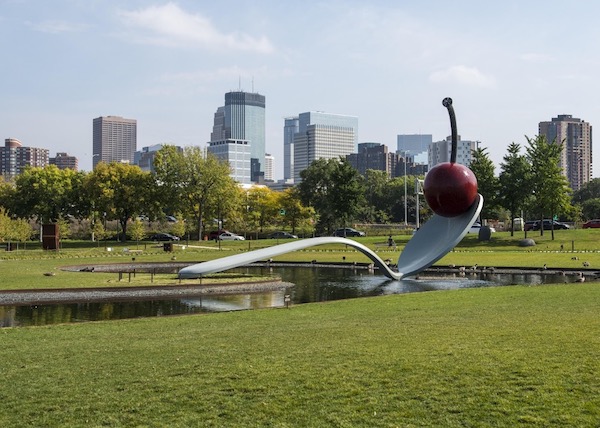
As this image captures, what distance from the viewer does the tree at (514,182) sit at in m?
58.8

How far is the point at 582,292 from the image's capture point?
19.9 metres

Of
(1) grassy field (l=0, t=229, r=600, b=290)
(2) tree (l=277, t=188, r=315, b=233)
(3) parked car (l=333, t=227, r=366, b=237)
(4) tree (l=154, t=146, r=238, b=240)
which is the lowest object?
(1) grassy field (l=0, t=229, r=600, b=290)

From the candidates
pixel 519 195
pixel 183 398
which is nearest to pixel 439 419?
pixel 183 398

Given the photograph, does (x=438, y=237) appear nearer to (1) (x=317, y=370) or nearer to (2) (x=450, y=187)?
(2) (x=450, y=187)

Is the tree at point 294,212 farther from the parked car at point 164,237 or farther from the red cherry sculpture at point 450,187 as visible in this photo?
the red cherry sculpture at point 450,187

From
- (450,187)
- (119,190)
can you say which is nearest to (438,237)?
(450,187)

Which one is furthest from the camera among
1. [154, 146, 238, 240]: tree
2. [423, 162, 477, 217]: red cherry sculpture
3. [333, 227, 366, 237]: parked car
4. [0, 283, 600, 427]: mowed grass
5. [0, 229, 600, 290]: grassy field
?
[333, 227, 366, 237]: parked car

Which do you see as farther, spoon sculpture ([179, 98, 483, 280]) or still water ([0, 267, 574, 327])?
spoon sculpture ([179, 98, 483, 280])

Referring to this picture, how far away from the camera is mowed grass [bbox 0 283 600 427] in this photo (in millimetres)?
7859

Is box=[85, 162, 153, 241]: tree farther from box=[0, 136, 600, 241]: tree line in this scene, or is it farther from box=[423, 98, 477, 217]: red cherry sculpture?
box=[423, 98, 477, 217]: red cherry sculpture

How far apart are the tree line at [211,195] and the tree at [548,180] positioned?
0.27 feet

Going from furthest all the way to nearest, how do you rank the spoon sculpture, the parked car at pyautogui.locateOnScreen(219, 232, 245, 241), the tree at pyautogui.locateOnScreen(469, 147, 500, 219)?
the parked car at pyautogui.locateOnScreen(219, 232, 245, 241)
the tree at pyautogui.locateOnScreen(469, 147, 500, 219)
the spoon sculpture

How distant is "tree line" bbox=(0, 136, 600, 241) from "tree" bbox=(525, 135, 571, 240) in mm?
83

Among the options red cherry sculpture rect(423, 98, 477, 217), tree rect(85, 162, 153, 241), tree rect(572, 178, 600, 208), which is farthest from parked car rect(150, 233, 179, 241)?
tree rect(572, 178, 600, 208)
